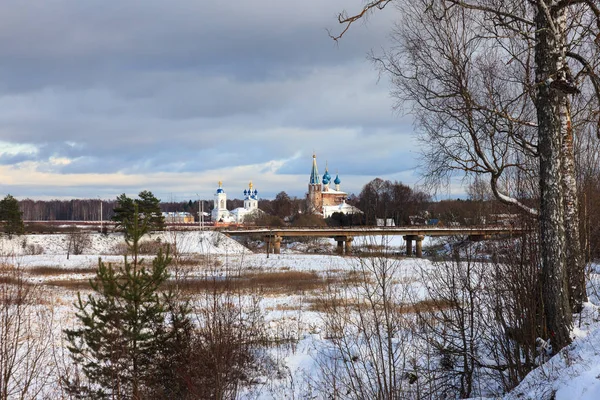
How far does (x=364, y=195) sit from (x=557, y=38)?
119 m

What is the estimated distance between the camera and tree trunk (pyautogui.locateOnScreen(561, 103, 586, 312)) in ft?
27.4

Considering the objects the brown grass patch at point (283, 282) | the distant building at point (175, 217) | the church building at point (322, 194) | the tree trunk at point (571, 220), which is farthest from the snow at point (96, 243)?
the church building at point (322, 194)

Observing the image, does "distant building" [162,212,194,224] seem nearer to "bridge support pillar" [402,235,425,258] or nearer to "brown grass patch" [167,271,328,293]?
"brown grass patch" [167,271,328,293]

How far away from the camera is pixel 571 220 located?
907 centimetres

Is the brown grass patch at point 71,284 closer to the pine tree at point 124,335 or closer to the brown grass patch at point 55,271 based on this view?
the brown grass patch at point 55,271

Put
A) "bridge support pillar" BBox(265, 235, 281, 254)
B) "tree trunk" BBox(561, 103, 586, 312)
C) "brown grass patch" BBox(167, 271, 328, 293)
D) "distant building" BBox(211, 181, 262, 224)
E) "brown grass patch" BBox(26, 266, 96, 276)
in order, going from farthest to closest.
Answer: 1. "distant building" BBox(211, 181, 262, 224)
2. "bridge support pillar" BBox(265, 235, 281, 254)
3. "brown grass patch" BBox(26, 266, 96, 276)
4. "brown grass patch" BBox(167, 271, 328, 293)
5. "tree trunk" BBox(561, 103, 586, 312)

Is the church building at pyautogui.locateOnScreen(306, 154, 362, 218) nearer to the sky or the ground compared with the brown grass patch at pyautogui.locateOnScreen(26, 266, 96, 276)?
nearer to the sky

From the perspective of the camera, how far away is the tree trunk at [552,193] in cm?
770

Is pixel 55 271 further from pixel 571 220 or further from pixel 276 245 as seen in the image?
pixel 571 220

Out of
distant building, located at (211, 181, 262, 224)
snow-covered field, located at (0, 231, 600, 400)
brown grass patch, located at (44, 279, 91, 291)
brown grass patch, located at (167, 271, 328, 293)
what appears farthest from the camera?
distant building, located at (211, 181, 262, 224)

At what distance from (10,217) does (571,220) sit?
59.1 meters

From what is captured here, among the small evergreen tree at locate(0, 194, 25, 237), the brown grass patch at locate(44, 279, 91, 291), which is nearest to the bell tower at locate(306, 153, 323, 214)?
the small evergreen tree at locate(0, 194, 25, 237)

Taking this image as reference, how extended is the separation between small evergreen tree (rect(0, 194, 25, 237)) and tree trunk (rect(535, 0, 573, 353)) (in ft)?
191

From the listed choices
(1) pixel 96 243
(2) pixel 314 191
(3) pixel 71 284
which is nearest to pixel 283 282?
(3) pixel 71 284
